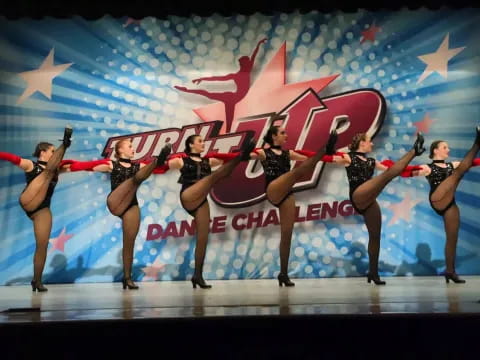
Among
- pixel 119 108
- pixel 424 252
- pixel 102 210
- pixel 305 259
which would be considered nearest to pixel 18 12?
pixel 119 108

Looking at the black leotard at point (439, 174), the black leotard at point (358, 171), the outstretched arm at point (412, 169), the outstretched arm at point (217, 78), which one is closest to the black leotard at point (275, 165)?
the black leotard at point (358, 171)

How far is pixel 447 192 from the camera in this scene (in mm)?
6480

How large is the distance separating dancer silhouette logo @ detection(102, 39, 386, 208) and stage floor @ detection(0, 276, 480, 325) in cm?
124

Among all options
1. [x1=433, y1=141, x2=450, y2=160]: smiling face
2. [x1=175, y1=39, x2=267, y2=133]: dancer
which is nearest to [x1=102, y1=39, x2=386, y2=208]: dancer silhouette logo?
[x1=175, y1=39, x2=267, y2=133]: dancer

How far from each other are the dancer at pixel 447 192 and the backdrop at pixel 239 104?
3.41 ft

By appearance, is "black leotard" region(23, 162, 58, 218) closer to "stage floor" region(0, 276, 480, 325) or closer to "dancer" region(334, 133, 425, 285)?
"stage floor" region(0, 276, 480, 325)

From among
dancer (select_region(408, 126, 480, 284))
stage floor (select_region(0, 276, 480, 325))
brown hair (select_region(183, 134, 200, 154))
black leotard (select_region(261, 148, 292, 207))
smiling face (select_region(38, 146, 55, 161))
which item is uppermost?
brown hair (select_region(183, 134, 200, 154))

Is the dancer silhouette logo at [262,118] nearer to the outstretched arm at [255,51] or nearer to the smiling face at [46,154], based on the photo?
the outstretched arm at [255,51]

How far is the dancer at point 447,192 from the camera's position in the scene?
6.47 meters

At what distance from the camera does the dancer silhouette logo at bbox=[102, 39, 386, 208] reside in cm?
770

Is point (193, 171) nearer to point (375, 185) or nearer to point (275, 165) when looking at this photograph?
point (275, 165)

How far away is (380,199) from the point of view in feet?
25.2

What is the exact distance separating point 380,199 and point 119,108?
3.22m

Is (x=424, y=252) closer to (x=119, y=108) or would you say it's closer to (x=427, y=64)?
(x=427, y=64)
